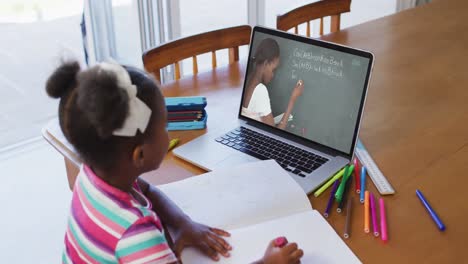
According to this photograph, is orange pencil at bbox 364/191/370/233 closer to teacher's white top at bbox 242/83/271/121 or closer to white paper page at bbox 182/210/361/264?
white paper page at bbox 182/210/361/264

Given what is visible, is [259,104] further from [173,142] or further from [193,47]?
[193,47]

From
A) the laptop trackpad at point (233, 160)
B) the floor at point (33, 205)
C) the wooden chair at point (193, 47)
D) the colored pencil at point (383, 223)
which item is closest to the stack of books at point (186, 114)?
the laptop trackpad at point (233, 160)

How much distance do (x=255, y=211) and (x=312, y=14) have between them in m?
1.13

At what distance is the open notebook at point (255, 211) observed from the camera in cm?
93

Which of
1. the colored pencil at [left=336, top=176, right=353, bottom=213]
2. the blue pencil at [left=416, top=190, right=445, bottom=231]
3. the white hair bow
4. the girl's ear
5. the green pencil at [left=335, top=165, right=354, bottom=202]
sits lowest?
the blue pencil at [left=416, top=190, right=445, bottom=231]

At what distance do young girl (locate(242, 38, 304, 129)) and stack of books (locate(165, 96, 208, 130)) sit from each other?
12 centimetres

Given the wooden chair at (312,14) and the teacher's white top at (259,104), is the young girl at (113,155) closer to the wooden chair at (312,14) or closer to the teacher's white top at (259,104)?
the teacher's white top at (259,104)

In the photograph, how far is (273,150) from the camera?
4.01 ft

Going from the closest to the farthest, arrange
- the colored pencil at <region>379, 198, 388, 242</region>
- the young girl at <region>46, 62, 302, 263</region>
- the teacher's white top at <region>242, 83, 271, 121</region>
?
the young girl at <region>46, 62, 302, 263</region>, the colored pencil at <region>379, 198, 388, 242</region>, the teacher's white top at <region>242, 83, 271, 121</region>

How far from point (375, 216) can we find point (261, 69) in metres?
0.44

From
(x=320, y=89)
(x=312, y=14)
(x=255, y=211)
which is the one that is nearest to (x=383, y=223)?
(x=255, y=211)

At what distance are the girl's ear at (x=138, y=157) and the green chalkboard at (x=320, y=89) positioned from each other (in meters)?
0.51

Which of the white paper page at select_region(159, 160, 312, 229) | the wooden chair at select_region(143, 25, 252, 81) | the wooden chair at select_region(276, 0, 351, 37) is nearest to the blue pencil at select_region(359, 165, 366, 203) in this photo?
the white paper page at select_region(159, 160, 312, 229)

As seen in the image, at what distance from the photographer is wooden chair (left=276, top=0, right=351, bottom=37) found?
1863mm
